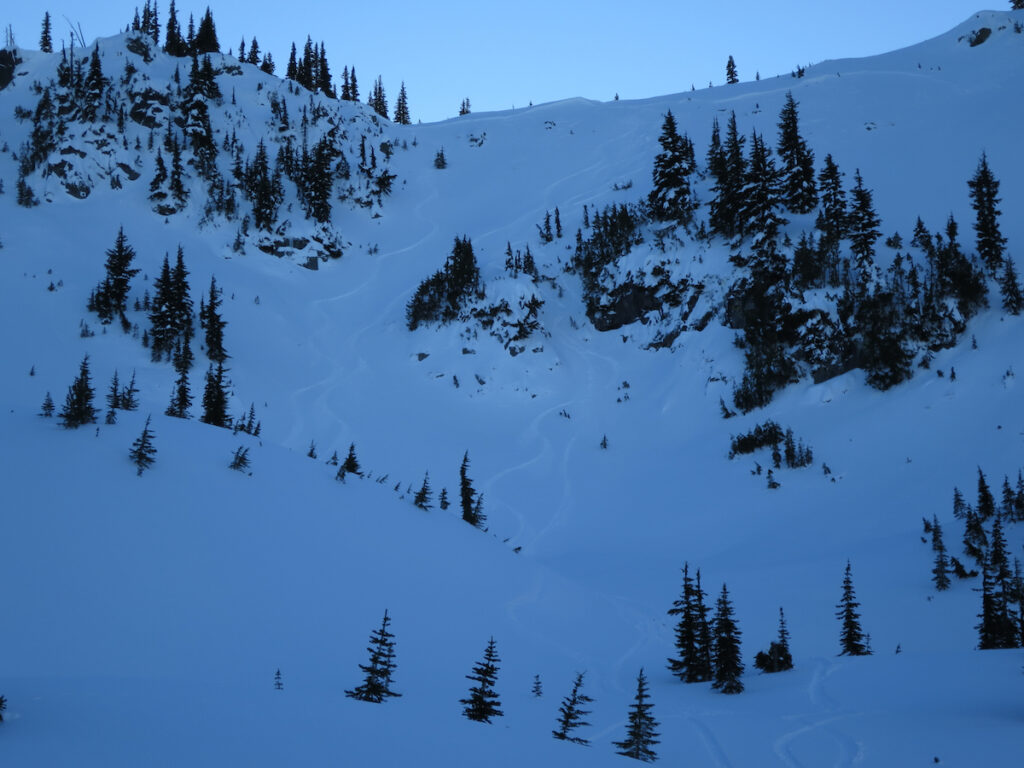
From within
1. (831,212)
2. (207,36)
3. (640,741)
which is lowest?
(640,741)

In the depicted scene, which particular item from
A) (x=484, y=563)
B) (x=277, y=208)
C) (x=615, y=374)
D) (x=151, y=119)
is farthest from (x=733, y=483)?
(x=151, y=119)

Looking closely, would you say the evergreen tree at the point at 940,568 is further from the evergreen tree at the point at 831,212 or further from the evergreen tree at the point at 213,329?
the evergreen tree at the point at 213,329

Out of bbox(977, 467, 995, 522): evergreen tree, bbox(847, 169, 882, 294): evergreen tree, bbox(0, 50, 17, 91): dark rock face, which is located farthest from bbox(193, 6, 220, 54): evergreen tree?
bbox(977, 467, 995, 522): evergreen tree

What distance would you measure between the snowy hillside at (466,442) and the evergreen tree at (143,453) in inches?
5.6

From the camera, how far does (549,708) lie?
10.2m

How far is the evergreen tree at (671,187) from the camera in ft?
150

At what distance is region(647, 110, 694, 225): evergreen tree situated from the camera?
1805 inches

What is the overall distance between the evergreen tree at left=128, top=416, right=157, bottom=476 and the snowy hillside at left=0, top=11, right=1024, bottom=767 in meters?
0.14

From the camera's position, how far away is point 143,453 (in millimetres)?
13234

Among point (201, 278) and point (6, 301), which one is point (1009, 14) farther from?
point (6, 301)

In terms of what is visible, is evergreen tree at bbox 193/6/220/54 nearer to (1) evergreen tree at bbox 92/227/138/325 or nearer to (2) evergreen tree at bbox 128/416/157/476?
(1) evergreen tree at bbox 92/227/138/325

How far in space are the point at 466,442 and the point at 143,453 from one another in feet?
72.6

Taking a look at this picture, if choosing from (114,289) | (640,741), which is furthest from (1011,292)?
(114,289)

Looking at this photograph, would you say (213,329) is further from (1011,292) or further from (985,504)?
(1011,292)
